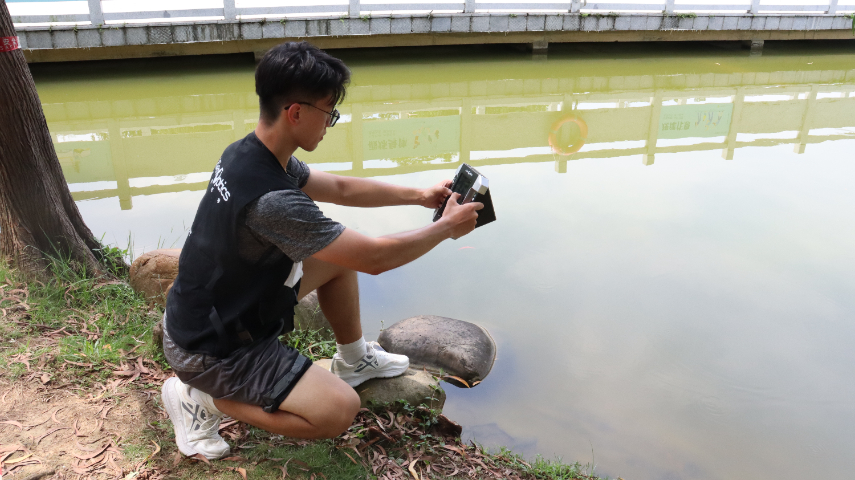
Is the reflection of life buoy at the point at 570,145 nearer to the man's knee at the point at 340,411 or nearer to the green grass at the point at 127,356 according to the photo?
the green grass at the point at 127,356

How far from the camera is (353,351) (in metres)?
2.25

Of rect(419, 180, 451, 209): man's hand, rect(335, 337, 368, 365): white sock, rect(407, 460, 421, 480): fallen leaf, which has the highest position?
rect(419, 180, 451, 209): man's hand

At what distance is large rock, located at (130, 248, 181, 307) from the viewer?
2760 millimetres

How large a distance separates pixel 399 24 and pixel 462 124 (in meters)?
2.65

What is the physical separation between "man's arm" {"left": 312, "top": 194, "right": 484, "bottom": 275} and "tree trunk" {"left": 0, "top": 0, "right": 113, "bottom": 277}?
1.64 metres

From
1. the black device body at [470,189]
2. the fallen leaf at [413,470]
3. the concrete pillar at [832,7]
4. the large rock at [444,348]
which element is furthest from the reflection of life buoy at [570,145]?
the concrete pillar at [832,7]

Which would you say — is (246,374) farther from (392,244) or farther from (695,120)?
(695,120)

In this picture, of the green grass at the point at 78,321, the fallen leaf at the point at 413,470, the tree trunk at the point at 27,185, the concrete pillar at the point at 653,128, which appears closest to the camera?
the fallen leaf at the point at 413,470

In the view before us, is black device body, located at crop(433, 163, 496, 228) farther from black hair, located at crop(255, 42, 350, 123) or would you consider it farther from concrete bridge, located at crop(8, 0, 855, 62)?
concrete bridge, located at crop(8, 0, 855, 62)

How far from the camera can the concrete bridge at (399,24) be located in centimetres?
736

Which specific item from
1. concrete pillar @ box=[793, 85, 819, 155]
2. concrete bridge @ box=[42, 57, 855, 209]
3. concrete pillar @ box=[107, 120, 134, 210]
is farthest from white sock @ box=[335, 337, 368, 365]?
concrete pillar @ box=[793, 85, 819, 155]

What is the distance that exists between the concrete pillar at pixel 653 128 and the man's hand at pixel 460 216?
3783 mm

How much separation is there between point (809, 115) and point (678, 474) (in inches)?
230

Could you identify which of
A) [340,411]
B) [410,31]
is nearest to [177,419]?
[340,411]
